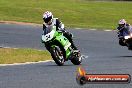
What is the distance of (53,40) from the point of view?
16.7m

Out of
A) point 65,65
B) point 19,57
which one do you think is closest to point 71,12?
point 19,57

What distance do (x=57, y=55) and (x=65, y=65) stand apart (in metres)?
0.58

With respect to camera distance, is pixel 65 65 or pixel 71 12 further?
pixel 71 12

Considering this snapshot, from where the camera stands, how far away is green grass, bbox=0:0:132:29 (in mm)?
43719

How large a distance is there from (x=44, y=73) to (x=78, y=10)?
38114 millimetres

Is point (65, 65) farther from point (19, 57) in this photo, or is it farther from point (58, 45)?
point (19, 57)

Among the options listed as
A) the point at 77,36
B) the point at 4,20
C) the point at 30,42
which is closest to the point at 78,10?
the point at 4,20

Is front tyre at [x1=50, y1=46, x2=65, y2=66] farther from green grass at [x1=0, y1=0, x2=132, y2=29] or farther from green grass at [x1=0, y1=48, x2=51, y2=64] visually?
green grass at [x1=0, y1=0, x2=132, y2=29]

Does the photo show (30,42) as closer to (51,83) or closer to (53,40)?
(53,40)

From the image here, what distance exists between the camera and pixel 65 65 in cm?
1698

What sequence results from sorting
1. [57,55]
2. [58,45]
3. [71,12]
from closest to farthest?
[57,55] → [58,45] → [71,12]

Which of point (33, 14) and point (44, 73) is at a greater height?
point (44, 73)

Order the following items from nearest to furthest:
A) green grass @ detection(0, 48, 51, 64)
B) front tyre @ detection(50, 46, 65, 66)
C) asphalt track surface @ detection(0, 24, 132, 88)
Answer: asphalt track surface @ detection(0, 24, 132, 88), front tyre @ detection(50, 46, 65, 66), green grass @ detection(0, 48, 51, 64)

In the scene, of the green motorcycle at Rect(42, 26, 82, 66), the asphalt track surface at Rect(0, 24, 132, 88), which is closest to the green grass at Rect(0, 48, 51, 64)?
the asphalt track surface at Rect(0, 24, 132, 88)
